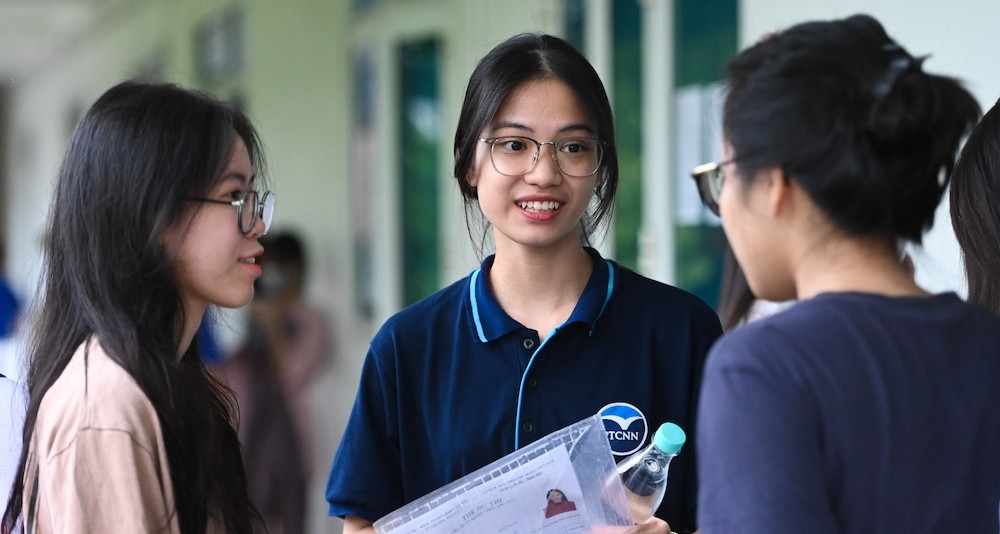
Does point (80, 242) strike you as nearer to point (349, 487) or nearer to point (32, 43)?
point (349, 487)

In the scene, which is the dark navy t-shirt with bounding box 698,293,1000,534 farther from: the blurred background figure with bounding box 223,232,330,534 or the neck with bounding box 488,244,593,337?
the blurred background figure with bounding box 223,232,330,534

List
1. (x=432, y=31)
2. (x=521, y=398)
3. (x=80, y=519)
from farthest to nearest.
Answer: (x=432, y=31), (x=521, y=398), (x=80, y=519)

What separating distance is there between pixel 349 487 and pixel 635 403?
443 mm

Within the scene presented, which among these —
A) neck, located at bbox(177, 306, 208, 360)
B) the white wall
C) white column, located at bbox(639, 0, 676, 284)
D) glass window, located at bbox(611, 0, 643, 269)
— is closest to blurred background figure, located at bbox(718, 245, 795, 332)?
the white wall

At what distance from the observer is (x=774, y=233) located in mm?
1139

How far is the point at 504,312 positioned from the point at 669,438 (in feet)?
1.22

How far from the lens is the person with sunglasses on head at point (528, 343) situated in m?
1.66

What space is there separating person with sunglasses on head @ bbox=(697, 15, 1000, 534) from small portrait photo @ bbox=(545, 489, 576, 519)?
423 millimetres

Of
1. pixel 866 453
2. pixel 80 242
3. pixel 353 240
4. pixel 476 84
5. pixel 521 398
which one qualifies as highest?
pixel 476 84

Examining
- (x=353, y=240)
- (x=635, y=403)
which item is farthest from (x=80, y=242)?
(x=353, y=240)

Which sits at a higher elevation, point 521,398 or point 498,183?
point 498,183

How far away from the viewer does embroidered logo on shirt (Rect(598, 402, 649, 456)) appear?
1.62 meters

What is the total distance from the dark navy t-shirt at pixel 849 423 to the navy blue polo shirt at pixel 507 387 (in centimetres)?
56

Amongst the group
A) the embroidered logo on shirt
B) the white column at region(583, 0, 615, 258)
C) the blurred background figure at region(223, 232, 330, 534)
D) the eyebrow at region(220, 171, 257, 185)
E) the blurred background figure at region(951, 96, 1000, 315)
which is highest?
the white column at region(583, 0, 615, 258)
